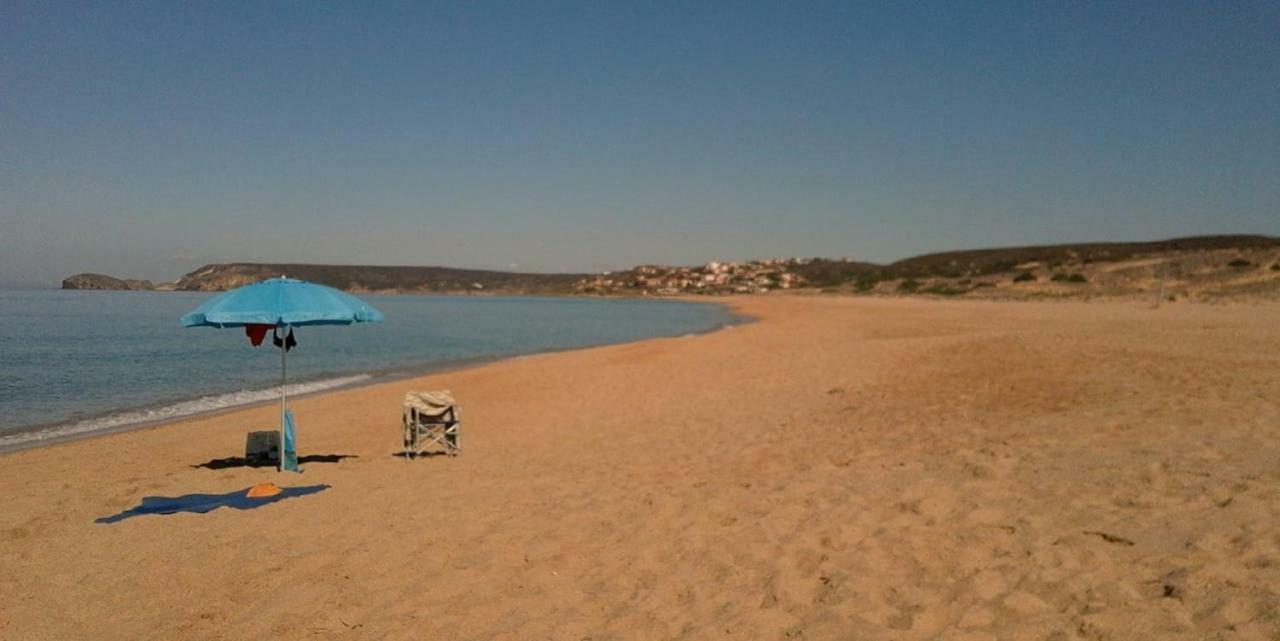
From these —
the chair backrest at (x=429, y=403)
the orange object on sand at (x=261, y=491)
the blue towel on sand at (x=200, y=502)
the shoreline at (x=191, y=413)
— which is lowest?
the shoreline at (x=191, y=413)

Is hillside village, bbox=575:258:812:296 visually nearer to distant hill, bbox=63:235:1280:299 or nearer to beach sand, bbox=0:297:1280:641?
distant hill, bbox=63:235:1280:299

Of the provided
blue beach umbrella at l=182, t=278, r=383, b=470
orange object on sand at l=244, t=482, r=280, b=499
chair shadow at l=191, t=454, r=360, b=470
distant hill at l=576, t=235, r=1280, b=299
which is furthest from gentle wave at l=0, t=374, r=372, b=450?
distant hill at l=576, t=235, r=1280, b=299

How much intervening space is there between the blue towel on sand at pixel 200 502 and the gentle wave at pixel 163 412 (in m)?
7.49

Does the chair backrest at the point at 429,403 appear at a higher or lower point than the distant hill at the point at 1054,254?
lower

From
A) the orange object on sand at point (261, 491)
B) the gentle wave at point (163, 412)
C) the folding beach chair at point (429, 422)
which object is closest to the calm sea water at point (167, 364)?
the gentle wave at point (163, 412)

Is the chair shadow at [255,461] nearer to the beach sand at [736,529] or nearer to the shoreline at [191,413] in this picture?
the beach sand at [736,529]

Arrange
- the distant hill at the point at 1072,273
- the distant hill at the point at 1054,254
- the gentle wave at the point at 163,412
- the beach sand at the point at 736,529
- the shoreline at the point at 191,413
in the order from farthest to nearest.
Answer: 1. the distant hill at the point at 1054,254
2. the distant hill at the point at 1072,273
3. the gentle wave at the point at 163,412
4. the shoreline at the point at 191,413
5. the beach sand at the point at 736,529

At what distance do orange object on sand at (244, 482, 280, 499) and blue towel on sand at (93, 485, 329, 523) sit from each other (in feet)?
0.14

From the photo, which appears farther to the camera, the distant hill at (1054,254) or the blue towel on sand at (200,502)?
the distant hill at (1054,254)

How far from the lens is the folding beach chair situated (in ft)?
31.9

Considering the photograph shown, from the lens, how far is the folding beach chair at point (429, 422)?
9.72 metres

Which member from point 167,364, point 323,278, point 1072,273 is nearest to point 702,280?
point 323,278

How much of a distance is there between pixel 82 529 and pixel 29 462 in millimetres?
5483

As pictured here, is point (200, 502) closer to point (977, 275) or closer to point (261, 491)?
point (261, 491)
